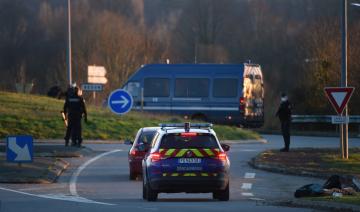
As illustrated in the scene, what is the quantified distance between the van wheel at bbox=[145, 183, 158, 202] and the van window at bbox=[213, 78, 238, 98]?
31.4 meters

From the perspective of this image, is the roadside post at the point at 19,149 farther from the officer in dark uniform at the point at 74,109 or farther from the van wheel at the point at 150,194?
the officer in dark uniform at the point at 74,109

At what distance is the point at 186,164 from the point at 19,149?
7375mm

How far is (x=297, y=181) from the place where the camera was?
24.8 metres

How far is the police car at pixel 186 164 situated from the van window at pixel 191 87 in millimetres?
31578

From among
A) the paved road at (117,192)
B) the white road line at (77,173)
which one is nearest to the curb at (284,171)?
the paved road at (117,192)

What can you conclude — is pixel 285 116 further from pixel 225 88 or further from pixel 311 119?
pixel 311 119

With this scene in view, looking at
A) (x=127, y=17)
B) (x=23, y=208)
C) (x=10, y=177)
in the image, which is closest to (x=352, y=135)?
(x=10, y=177)

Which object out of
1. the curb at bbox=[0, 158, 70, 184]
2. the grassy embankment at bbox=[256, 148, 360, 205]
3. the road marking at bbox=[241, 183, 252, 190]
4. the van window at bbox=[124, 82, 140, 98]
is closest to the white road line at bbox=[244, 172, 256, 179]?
the grassy embankment at bbox=[256, 148, 360, 205]

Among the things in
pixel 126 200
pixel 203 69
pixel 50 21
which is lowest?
pixel 126 200

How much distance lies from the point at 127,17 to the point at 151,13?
77.1ft

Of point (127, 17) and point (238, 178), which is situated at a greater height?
point (127, 17)

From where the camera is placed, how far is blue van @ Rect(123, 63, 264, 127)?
5062 cm

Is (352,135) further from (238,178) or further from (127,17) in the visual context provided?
(127,17)

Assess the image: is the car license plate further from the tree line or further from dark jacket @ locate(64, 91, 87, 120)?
the tree line
